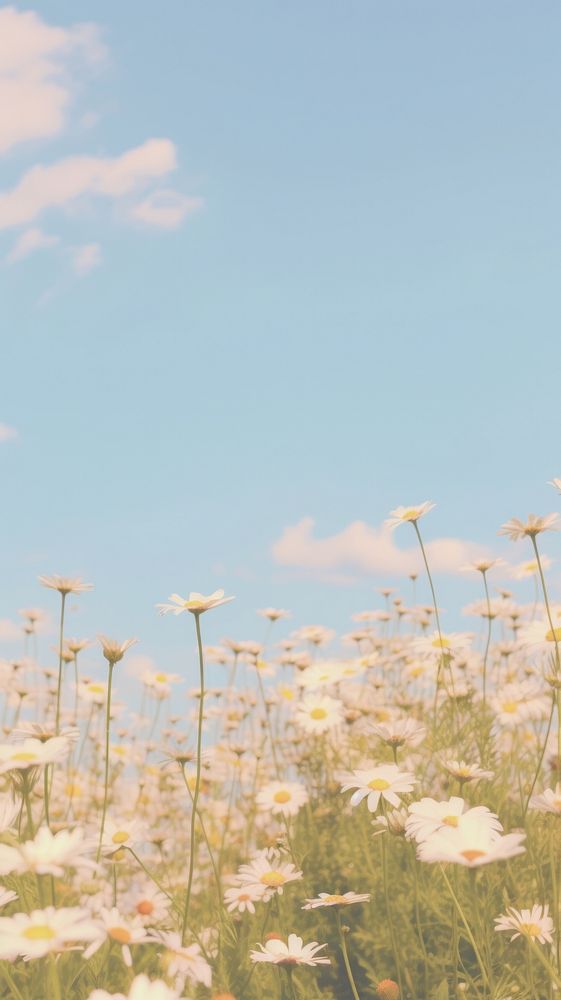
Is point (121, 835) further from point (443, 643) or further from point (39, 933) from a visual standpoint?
point (443, 643)

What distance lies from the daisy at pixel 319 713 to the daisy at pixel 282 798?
333 millimetres

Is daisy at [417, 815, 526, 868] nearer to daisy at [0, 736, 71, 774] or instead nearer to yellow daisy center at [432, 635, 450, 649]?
daisy at [0, 736, 71, 774]

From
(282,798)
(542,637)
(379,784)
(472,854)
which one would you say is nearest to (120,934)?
(472,854)

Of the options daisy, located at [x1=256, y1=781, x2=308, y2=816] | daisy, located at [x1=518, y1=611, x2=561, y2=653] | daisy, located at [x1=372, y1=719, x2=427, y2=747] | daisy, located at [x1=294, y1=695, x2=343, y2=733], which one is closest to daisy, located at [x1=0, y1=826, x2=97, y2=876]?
daisy, located at [x1=372, y1=719, x2=427, y2=747]

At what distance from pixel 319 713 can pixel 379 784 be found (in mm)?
1592

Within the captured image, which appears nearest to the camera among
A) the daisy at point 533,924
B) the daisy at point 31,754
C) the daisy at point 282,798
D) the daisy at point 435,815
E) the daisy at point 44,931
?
the daisy at point 44,931

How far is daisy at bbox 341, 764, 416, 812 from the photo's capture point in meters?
1.91

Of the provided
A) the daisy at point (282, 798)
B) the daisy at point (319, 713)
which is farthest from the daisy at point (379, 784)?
the daisy at point (319, 713)

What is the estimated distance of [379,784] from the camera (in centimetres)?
196

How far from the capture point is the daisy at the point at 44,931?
110 cm

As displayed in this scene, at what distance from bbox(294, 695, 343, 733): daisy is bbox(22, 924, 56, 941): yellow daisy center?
2293mm

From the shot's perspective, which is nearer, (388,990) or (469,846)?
(469,846)

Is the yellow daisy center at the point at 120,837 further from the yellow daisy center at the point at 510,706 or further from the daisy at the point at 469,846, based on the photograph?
the yellow daisy center at the point at 510,706

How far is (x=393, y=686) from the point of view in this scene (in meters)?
4.68
